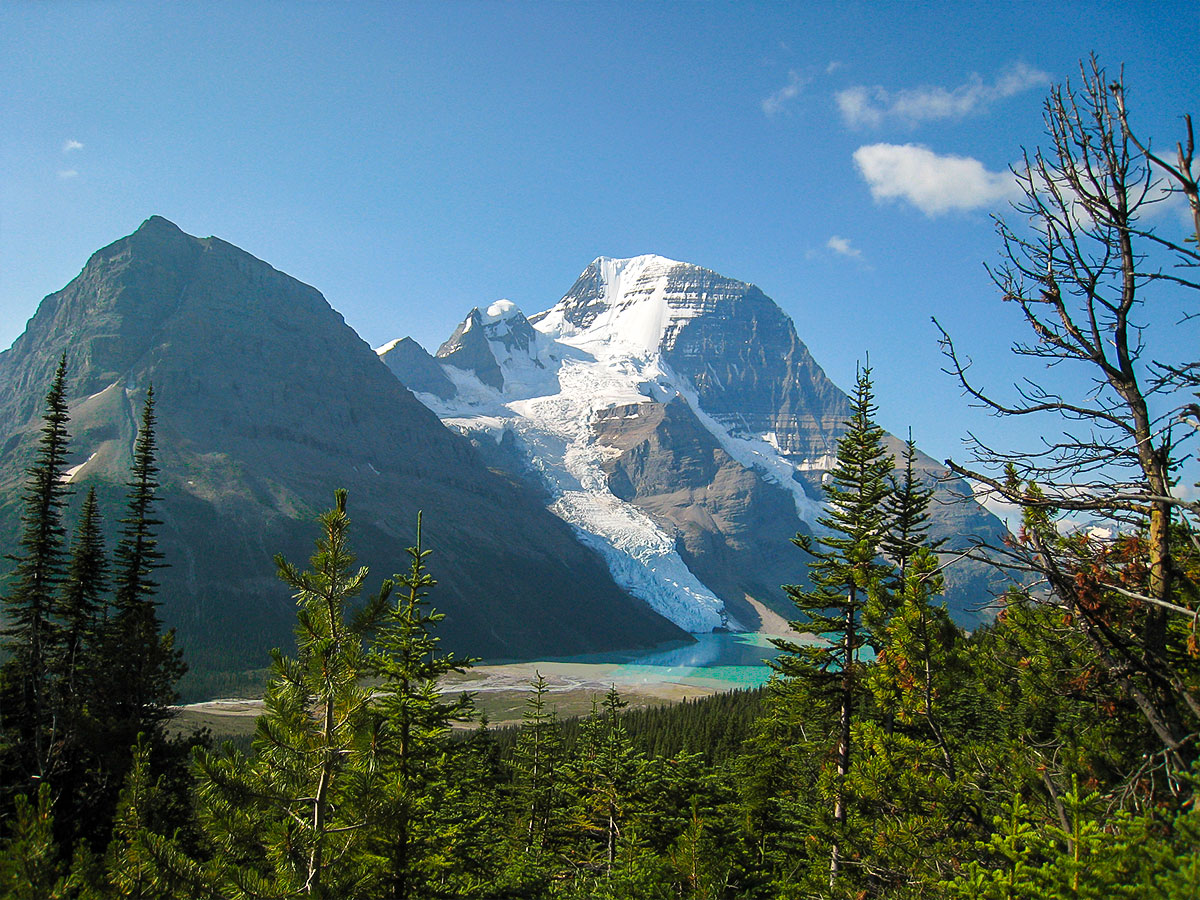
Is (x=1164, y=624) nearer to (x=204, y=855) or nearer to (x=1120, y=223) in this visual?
(x=1120, y=223)

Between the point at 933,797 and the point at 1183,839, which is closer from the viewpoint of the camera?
the point at 1183,839

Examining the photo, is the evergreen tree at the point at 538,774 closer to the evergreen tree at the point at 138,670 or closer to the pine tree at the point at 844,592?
the evergreen tree at the point at 138,670

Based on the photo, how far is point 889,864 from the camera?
10.8 metres

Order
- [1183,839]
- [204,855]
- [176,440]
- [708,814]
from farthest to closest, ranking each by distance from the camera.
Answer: [176,440], [708,814], [204,855], [1183,839]

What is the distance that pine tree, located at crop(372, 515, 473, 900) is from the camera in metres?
12.2

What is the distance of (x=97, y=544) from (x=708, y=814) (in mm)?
24409

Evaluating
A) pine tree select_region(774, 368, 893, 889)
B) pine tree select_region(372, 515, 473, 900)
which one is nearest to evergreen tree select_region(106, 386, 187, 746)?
pine tree select_region(372, 515, 473, 900)

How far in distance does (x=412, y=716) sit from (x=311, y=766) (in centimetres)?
658

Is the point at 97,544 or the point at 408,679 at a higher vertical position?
the point at 97,544

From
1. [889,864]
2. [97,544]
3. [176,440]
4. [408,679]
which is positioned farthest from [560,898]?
[176,440]

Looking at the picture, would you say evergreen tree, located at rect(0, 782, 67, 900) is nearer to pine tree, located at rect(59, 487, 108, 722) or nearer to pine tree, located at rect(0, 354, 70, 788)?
pine tree, located at rect(0, 354, 70, 788)

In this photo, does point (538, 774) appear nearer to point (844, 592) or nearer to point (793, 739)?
point (793, 739)

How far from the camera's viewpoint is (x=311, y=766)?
7637 millimetres

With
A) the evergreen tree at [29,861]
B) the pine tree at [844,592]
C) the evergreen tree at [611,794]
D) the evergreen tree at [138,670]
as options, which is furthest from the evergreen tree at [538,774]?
the evergreen tree at [29,861]
